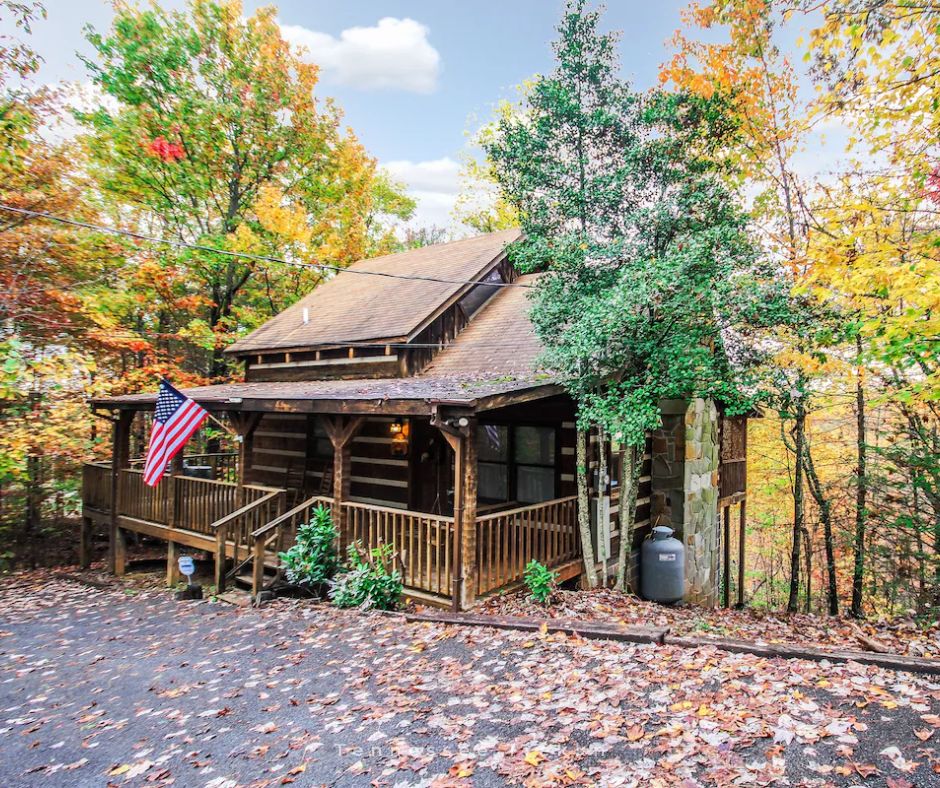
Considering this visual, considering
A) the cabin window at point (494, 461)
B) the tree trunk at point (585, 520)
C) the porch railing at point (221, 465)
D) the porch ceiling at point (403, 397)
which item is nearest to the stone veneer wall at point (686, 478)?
the tree trunk at point (585, 520)

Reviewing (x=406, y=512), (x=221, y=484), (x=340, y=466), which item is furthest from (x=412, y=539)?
(x=221, y=484)

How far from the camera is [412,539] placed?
25.7ft

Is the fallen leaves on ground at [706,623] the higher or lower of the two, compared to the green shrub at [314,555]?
lower

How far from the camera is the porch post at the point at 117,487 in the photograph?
1258cm

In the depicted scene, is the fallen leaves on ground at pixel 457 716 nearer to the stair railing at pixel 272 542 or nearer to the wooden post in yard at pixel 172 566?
the stair railing at pixel 272 542

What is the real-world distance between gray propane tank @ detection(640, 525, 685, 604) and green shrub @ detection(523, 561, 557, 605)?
3.19m

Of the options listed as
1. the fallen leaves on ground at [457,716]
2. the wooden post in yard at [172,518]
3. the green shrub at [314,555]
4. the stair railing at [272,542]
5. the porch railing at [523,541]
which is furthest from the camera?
the wooden post in yard at [172,518]

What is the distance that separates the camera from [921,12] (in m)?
5.78

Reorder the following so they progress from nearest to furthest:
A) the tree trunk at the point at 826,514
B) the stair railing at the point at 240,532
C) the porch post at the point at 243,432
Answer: the stair railing at the point at 240,532, the porch post at the point at 243,432, the tree trunk at the point at 826,514

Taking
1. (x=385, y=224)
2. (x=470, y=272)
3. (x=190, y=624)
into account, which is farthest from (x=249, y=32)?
(x=190, y=624)

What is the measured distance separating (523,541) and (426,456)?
9.78ft

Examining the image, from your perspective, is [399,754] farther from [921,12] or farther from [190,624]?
[921,12]

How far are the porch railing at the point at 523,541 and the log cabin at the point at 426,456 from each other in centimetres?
3

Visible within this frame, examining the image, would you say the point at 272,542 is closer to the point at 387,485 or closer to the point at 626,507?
the point at 387,485
